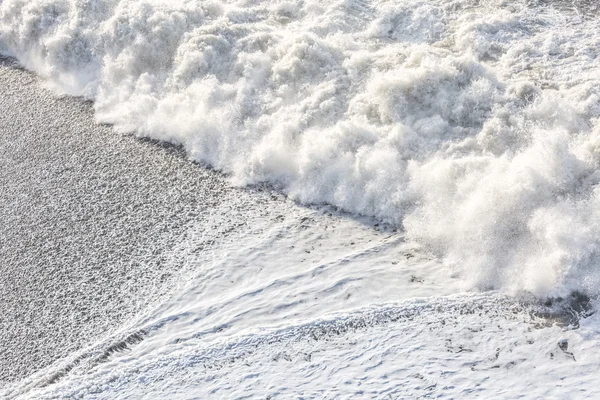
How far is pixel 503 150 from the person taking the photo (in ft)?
21.5

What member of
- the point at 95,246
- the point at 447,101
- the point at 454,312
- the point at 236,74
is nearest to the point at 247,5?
the point at 236,74

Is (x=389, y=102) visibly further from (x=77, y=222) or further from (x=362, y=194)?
(x=77, y=222)

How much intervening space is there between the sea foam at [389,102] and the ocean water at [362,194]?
0.08ft

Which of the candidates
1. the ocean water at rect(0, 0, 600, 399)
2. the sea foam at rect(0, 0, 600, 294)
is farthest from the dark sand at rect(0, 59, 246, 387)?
the sea foam at rect(0, 0, 600, 294)

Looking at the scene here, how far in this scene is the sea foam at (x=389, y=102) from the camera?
6012 millimetres

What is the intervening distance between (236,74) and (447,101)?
269cm

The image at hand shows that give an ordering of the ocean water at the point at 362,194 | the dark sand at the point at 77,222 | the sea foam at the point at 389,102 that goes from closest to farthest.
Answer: the ocean water at the point at 362,194 → the dark sand at the point at 77,222 → the sea foam at the point at 389,102

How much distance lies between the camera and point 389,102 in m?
7.23

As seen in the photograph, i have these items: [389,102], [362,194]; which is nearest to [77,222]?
[362,194]

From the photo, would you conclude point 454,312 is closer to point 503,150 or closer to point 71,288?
point 503,150

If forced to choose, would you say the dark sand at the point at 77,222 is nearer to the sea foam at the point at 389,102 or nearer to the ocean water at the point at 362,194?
the ocean water at the point at 362,194

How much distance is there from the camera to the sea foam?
601 centimetres

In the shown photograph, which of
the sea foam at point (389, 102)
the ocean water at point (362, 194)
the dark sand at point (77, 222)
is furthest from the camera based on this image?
the sea foam at point (389, 102)

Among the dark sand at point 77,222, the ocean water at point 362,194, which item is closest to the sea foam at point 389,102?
the ocean water at point 362,194
